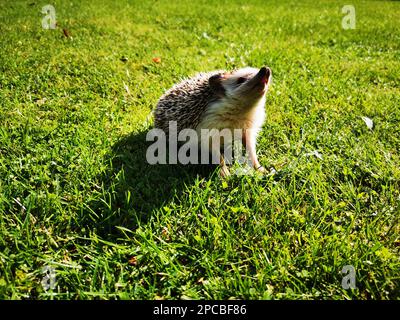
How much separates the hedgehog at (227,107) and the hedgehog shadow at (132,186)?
1.36 ft

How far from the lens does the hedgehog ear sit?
3312mm

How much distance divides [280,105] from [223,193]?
216 cm

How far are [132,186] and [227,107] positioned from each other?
1.24 m

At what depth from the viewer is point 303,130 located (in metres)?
3.76

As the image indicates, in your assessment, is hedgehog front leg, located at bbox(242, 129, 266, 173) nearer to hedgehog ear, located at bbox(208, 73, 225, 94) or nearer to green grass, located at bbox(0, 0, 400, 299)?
green grass, located at bbox(0, 0, 400, 299)

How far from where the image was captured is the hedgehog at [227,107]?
3131 mm

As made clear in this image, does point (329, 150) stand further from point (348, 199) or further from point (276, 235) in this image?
point (276, 235)

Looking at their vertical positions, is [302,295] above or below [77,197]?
below

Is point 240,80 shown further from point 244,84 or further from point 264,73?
point 264,73

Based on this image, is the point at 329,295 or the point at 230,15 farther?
the point at 230,15

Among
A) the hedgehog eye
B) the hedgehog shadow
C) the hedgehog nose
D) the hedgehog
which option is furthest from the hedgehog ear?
the hedgehog shadow

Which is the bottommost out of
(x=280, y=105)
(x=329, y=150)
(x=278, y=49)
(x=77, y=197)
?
(x=77, y=197)
